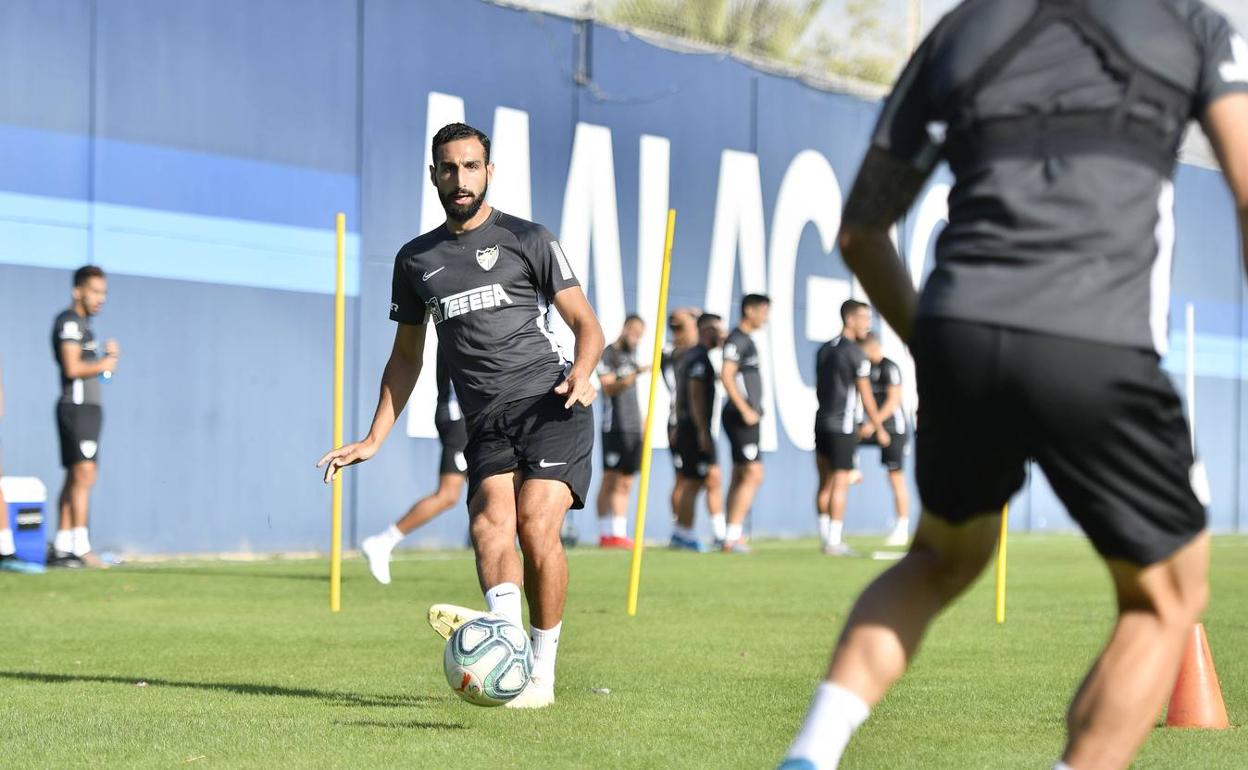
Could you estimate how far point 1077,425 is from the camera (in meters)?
3.28

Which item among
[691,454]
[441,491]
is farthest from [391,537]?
[691,454]

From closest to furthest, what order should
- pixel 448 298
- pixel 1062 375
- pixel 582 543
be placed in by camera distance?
pixel 1062 375 → pixel 448 298 → pixel 582 543

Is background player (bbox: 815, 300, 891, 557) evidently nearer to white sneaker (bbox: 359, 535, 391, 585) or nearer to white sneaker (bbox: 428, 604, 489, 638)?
white sneaker (bbox: 359, 535, 391, 585)

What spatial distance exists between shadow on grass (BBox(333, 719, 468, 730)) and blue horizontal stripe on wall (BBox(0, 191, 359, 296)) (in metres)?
10.1

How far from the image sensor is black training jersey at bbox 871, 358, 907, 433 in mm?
19656

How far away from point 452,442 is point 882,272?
32.5 feet

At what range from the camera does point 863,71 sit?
29594mm

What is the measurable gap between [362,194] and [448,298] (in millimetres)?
11233

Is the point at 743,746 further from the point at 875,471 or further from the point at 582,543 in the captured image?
the point at 875,471

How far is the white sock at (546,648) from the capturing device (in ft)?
22.2

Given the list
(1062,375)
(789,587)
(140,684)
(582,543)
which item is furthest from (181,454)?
(1062,375)

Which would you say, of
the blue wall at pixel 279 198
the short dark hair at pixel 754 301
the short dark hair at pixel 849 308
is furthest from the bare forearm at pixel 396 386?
the short dark hair at pixel 849 308

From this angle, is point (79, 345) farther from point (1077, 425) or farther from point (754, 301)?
point (1077, 425)

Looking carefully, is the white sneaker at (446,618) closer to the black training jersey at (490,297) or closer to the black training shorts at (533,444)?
the black training shorts at (533,444)
